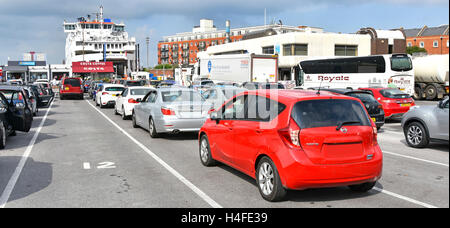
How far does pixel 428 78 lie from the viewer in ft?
111

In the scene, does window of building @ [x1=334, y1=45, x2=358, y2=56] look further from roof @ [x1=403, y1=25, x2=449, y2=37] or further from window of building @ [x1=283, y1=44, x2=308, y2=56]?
roof @ [x1=403, y1=25, x2=449, y2=37]

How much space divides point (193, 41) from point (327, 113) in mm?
144599

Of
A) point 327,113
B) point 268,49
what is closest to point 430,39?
point 268,49

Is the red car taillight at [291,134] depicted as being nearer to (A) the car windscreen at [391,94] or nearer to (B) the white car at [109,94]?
(A) the car windscreen at [391,94]

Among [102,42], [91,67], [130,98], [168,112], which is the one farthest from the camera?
[102,42]

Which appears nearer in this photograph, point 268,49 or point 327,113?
point 327,113

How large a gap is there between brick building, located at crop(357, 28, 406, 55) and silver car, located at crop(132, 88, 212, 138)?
57573mm

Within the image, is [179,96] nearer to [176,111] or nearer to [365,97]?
[176,111]

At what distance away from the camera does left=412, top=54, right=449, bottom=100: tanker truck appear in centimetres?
3294

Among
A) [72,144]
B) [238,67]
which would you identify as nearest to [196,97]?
[72,144]

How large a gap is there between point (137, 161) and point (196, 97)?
3946 mm
